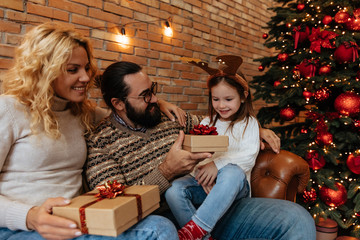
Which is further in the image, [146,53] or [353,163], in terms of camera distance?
[146,53]

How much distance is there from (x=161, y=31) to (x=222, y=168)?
200 cm

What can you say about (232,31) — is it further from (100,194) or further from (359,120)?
(100,194)

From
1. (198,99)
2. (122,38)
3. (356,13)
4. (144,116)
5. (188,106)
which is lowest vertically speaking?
(144,116)

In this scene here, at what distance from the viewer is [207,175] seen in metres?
1.54

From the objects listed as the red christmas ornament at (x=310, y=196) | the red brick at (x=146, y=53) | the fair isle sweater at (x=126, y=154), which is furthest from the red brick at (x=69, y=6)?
the red christmas ornament at (x=310, y=196)

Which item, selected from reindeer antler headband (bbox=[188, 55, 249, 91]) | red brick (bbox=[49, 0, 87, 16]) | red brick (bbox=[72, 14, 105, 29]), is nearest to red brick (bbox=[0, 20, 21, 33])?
red brick (bbox=[49, 0, 87, 16])

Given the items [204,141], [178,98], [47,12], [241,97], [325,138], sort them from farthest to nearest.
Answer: [178,98] → [325,138] → [47,12] → [241,97] → [204,141]

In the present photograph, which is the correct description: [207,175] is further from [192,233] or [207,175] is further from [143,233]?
[143,233]

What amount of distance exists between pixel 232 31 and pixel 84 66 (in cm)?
305

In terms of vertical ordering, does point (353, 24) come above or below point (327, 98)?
above

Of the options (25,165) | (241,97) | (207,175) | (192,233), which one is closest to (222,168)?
(207,175)

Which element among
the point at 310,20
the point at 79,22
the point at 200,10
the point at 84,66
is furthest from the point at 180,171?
the point at 200,10

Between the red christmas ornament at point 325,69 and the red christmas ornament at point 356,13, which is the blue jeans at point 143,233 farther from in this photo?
the red christmas ornament at point 356,13

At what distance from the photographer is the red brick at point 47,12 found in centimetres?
203
